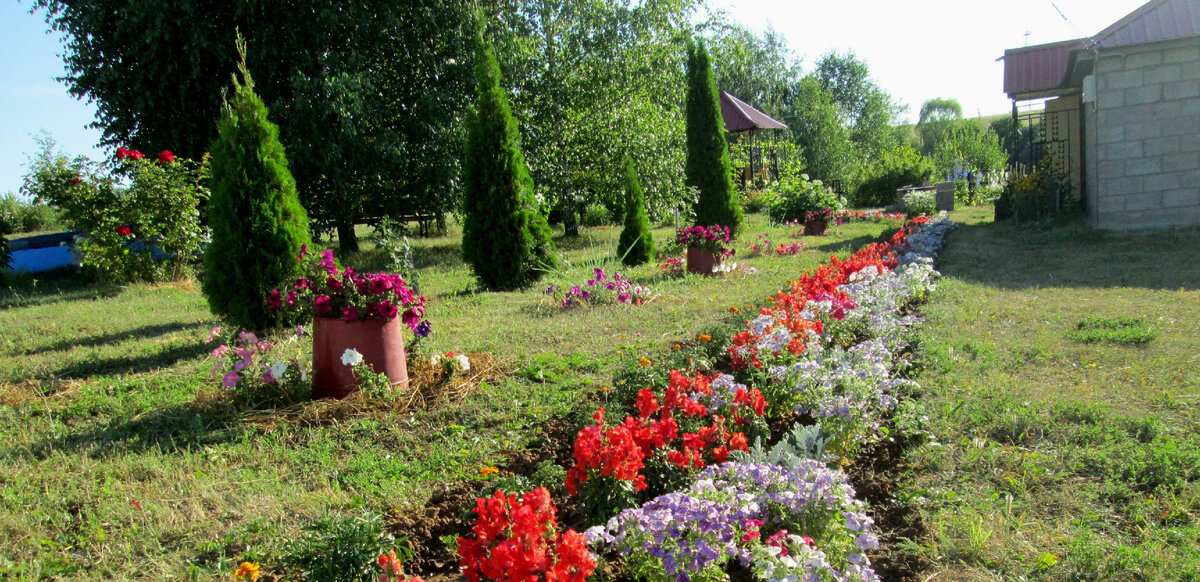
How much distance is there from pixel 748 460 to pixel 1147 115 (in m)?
10.3

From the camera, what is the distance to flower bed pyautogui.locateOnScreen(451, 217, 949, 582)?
83.7 inches

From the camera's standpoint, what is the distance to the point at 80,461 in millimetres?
3420

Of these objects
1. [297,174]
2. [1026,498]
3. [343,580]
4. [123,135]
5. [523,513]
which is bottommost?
[1026,498]

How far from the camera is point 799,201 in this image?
15328 millimetres

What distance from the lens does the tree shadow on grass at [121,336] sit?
19.2 feet

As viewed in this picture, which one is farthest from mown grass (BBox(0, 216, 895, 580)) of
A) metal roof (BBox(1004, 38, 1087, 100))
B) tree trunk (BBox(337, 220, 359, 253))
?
metal roof (BBox(1004, 38, 1087, 100))

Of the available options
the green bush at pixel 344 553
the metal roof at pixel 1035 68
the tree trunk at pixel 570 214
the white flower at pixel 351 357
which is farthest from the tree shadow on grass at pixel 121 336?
the metal roof at pixel 1035 68

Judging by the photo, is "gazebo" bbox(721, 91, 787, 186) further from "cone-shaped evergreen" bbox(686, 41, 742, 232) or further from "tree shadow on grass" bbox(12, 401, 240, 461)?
"tree shadow on grass" bbox(12, 401, 240, 461)

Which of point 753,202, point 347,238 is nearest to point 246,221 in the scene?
point 347,238

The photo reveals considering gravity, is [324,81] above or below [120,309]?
above

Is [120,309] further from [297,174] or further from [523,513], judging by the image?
[523,513]

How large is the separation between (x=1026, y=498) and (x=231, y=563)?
2887 millimetres

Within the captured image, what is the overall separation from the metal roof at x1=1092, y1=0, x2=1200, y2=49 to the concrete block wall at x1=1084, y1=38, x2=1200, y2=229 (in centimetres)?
16

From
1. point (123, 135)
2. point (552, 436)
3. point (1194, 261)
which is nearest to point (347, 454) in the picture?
point (552, 436)
